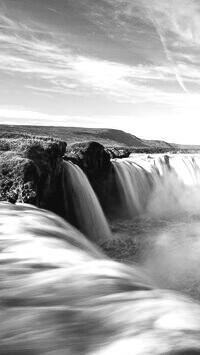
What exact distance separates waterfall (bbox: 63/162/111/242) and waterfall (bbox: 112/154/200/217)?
16.3 ft

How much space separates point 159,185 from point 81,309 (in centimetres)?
2110

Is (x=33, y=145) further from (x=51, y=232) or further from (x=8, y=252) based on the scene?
(x=8, y=252)

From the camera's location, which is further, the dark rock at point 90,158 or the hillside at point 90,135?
the hillside at point 90,135

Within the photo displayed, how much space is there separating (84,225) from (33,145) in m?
3.97

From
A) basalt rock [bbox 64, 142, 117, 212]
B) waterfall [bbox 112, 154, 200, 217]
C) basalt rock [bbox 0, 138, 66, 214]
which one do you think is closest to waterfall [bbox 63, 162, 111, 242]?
basalt rock [bbox 0, 138, 66, 214]

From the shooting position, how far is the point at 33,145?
14.1m

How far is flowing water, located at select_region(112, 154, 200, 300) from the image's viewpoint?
11.1 metres

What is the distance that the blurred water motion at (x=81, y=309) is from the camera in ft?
11.4

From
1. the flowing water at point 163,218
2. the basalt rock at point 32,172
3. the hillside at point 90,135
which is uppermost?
the hillside at point 90,135

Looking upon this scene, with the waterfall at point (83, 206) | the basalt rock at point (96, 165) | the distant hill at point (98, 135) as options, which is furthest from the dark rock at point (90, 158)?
the distant hill at point (98, 135)

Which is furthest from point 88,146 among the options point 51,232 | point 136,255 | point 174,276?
point 51,232

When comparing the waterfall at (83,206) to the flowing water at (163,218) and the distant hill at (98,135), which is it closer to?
the flowing water at (163,218)

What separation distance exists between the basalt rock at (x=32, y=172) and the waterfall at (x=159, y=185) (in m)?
6.82

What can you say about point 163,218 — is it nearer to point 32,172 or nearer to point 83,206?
point 83,206
